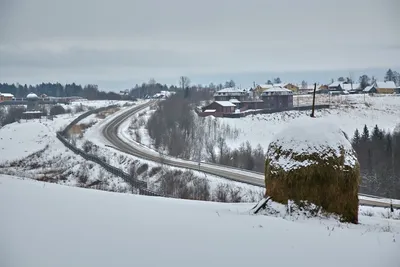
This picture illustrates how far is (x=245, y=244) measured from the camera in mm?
6473

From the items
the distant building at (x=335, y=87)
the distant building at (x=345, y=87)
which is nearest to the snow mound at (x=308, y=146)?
the distant building at (x=345, y=87)

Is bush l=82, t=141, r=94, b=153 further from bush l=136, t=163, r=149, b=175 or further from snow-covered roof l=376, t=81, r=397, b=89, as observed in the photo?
snow-covered roof l=376, t=81, r=397, b=89

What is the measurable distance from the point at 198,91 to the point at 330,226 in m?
101

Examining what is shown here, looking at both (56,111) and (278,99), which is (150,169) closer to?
(56,111)

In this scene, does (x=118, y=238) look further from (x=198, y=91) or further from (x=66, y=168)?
(x=198, y=91)

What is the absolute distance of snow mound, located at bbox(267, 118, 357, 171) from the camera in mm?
9828

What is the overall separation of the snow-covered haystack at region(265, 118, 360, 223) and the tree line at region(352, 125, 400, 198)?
83.6ft

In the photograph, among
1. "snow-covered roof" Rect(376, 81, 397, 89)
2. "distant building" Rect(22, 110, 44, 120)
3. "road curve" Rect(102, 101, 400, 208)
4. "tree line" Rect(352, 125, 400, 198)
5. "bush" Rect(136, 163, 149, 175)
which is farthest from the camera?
"snow-covered roof" Rect(376, 81, 397, 89)

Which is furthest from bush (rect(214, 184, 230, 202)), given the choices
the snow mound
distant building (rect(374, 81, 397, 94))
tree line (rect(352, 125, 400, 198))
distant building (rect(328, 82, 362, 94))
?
distant building (rect(328, 82, 362, 94))

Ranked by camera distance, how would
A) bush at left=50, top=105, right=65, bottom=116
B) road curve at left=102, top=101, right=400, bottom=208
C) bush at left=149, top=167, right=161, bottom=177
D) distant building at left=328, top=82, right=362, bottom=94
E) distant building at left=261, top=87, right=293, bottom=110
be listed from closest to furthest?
road curve at left=102, top=101, right=400, bottom=208 < bush at left=149, top=167, right=161, bottom=177 < bush at left=50, top=105, right=65, bottom=116 < distant building at left=261, top=87, right=293, bottom=110 < distant building at left=328, top=82, right=362, bottom=94

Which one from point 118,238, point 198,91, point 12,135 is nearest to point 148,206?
point 118,238

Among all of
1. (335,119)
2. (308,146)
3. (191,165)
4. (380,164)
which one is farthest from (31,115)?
(308,146)

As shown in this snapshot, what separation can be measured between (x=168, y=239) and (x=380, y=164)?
1426 inches

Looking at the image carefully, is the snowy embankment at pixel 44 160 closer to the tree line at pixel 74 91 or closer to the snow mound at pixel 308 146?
the snow mound at pixel 308 146
